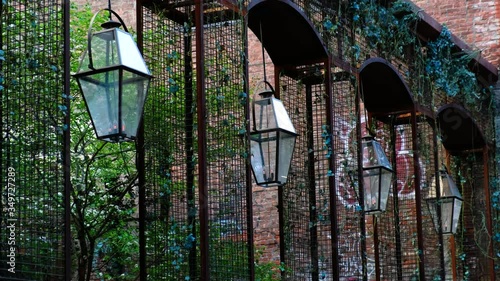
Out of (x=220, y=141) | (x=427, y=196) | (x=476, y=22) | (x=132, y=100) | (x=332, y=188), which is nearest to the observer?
(x=132, y=100)

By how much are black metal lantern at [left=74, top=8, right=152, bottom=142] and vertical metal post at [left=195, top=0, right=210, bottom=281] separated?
967mm

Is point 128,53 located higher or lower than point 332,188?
higher

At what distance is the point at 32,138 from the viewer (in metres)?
4.68

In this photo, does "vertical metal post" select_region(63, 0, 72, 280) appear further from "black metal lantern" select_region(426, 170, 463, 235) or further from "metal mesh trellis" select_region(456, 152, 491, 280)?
"metal mesh trellis" select_region(456, 152, 491, 280)

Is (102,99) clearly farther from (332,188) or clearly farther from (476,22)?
(476,22)

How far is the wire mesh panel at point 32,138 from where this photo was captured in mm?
4508

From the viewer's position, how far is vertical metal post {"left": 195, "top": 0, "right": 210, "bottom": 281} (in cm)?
573

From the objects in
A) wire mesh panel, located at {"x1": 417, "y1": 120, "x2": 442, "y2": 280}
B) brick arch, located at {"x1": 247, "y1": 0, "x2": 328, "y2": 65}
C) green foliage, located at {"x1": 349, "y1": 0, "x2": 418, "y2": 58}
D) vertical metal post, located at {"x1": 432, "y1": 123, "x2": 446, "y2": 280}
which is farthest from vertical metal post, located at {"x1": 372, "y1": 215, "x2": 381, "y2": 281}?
brick arch, located at {"x1": 247, "y1": 0, "x2": 328, "y2": 65}

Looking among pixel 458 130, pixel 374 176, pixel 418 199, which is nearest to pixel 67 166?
pixel 374 176

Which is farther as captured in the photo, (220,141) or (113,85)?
(220,141)

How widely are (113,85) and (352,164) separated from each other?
14.9 ft

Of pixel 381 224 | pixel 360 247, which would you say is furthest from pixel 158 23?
pixel 381 224

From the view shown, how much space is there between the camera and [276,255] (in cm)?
1418

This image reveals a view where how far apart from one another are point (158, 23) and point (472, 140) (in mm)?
8056
